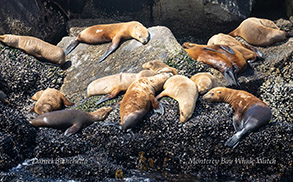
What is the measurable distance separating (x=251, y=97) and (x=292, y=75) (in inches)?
52.7

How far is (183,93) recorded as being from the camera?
5996mm

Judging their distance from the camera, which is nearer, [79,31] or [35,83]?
[35,83]

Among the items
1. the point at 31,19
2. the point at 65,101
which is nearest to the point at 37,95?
the point at 65,101

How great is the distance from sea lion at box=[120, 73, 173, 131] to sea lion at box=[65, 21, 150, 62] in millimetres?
1221

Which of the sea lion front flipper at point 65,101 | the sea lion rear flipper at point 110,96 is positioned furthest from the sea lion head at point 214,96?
the sea lion front flipper at point 65,101

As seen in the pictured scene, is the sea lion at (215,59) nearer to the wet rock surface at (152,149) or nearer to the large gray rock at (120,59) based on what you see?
the large gray rock at (120,59)

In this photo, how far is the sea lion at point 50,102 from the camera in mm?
6219

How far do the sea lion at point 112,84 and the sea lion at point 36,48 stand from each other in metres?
1.11

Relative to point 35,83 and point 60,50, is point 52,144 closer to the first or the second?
point 35,83

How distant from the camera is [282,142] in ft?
18.4

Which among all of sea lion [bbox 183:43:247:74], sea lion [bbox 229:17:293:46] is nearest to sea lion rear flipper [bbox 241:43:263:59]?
sea lion [bbox 229:17:293:46]

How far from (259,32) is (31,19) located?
4180 mm

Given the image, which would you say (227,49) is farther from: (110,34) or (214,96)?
(110,34)

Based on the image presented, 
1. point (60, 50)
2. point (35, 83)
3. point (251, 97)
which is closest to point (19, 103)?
point (35, 83)
